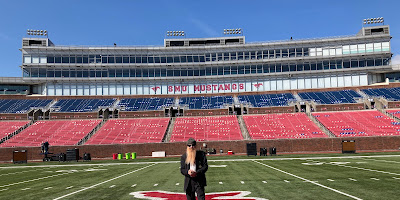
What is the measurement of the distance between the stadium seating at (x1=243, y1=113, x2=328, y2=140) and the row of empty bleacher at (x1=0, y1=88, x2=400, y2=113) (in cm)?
571

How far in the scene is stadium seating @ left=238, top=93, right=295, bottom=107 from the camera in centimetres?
6341

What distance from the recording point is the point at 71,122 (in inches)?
2331

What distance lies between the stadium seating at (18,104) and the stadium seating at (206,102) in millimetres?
27374

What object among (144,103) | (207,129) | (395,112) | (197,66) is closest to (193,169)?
(207,129)

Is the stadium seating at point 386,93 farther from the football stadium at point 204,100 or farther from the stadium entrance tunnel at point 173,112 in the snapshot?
the stadium entrance tunnel at point 173,112

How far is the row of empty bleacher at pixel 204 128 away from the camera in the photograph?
4944cm

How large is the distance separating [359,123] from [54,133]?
4669 cm

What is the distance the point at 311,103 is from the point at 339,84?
12.6 meters

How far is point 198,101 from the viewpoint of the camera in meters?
67.0

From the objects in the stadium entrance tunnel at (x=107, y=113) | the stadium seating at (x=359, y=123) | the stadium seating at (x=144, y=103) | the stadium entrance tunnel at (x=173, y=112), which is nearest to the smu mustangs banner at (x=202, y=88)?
the stadium seating at (x=144, y=103)

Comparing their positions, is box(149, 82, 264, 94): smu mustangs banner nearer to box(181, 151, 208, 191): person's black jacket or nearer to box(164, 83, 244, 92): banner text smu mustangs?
box(164, 83, 244, 92): banner text smu mustangs

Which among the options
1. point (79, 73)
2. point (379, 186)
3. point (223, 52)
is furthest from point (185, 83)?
point (379, 186)

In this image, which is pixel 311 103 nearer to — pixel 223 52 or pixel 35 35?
pixel 223 52

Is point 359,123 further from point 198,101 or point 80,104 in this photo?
point 80,104
